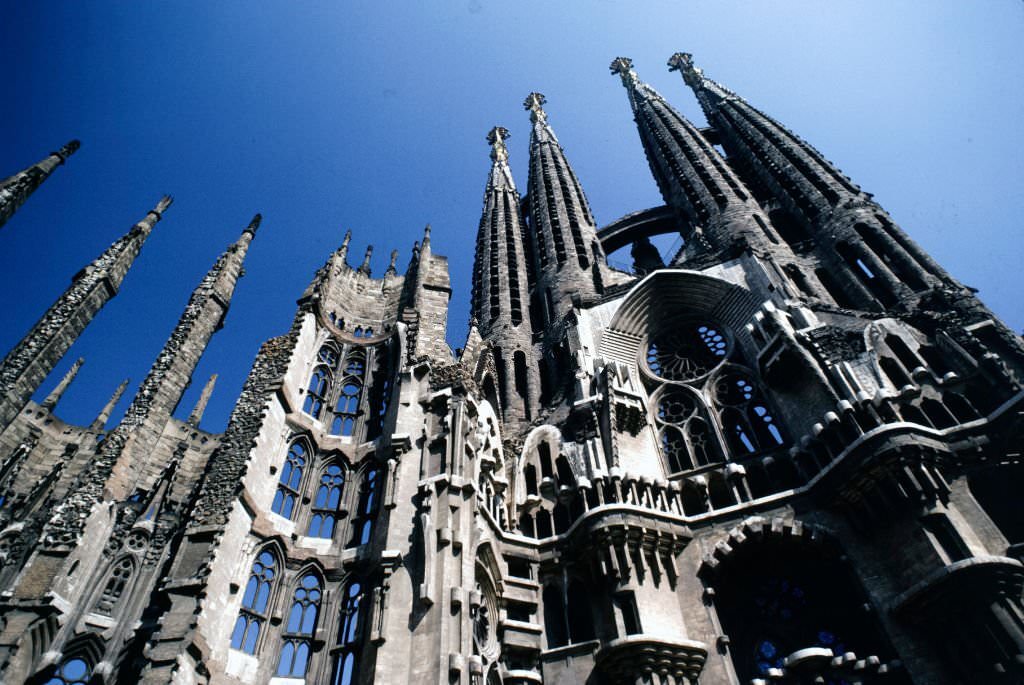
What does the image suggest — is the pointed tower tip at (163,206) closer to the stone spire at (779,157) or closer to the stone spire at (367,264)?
the stone spire at (367,264)

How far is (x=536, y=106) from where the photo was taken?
5344 cm

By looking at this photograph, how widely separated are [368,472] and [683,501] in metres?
9.27

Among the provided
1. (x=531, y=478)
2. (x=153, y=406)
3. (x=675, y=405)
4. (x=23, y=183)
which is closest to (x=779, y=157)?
(x=675, y=405)

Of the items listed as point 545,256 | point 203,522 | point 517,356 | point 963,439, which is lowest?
point 203,522

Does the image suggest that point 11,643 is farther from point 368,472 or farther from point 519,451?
point 519,451

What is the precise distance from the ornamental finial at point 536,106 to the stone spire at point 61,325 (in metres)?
37.6

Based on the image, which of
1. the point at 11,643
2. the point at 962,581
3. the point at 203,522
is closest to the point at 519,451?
the point at 203,522

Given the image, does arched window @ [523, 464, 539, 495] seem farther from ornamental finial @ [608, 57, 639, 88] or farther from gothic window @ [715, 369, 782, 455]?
ornamental finial @ [608, 57, 639, 88]

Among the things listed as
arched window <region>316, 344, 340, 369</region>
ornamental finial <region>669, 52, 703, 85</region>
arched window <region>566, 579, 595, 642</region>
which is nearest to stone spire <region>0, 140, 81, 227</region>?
arched window <region>316, 344, 340, 369</region>

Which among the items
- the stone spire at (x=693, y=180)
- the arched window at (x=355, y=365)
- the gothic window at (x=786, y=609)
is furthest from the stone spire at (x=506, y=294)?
the gothic window at (x=786, y=609)

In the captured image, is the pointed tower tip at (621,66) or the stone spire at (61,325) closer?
the stone spire at (61,325)

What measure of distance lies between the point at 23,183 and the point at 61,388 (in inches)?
975

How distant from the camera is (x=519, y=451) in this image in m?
21.2

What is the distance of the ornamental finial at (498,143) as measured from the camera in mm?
48709
